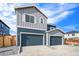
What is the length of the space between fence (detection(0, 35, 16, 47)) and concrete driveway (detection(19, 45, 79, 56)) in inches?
19.7

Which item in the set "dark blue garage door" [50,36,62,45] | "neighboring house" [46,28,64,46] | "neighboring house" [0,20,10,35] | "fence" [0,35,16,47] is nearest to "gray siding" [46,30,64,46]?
"neighboring house" [46,28,64,46]

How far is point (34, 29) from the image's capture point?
7.82 meters

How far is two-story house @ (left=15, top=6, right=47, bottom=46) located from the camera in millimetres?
7633

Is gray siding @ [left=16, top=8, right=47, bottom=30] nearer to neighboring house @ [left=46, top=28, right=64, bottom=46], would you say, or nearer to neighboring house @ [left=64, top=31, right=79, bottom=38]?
neighboring house @ [left=46, top=28, right=64, bottom=46]

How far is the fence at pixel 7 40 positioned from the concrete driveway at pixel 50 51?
1.64 ft

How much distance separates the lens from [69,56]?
7.66m

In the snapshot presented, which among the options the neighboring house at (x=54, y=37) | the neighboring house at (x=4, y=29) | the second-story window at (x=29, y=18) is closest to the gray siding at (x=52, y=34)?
the neighboring house at (x=54, y=37)

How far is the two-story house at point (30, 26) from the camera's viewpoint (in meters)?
7.63

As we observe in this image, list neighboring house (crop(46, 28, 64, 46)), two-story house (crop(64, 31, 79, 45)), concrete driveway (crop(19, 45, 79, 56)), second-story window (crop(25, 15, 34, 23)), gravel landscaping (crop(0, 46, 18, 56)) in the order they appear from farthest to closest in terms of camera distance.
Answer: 1. neighboring house (crop(46, 28, 64, 46))
2. two-story house (crop(64, 31, 79, 45))
3. second-story window (crop(25, 15, 34, 23))
4. concrete driveway (crop(19, 45, 79, 56))
5. gravel landscaping (crop(0, 46, 18, 56))

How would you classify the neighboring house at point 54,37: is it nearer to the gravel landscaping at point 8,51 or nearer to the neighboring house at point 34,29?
the neighboring house at point 34,29

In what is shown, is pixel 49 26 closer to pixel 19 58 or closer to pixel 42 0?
pixel 42 0

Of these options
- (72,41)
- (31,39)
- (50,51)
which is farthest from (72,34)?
(31,39)

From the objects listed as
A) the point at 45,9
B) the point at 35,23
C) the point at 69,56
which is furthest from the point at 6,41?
the point at 69,56

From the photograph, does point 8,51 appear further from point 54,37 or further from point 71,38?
point 71,38
